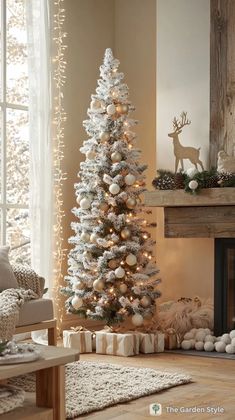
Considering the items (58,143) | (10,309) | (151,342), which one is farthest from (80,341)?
(58,143)

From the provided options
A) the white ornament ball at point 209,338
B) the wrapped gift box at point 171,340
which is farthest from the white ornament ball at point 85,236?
the white ornament ball at point 209,338

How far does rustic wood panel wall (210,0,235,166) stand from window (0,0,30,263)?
5.16 feet

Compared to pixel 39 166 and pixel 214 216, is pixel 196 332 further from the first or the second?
pixel 39 166

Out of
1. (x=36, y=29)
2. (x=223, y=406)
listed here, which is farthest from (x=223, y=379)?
(x=36, y=29)

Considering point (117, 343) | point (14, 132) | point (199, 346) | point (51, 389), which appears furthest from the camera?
point (14, 132)

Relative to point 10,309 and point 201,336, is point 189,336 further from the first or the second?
point 10,309

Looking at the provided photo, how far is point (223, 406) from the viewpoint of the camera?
14.4 feet

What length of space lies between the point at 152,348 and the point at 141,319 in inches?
9.9

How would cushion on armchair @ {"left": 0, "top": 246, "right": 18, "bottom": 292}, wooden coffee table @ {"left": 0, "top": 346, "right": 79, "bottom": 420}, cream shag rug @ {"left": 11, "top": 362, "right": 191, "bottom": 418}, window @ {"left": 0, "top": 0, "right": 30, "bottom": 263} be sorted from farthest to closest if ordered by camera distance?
window @ {"left": 0, "top": 0, "right": 30, "bottom": 263} < cushion on armchair @ {"left": 0, "top": 246, "right": 18, "bottom": 292} < cream shag rug @ {"left": 11, "top": 362, "right": 191, "bottom": 418} < wooden coffee table @ {"left": 0, "top": 346, "right": 79, "bottom": 420}

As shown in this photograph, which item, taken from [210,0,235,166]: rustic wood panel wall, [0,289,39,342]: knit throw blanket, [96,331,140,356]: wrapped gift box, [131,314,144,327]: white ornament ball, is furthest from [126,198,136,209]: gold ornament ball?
[0,289,39,342]: knit throw blanket

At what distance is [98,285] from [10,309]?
1.44 m

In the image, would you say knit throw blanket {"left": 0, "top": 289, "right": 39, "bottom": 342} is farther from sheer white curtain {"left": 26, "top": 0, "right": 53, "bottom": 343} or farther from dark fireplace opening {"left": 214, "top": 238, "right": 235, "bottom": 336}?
dark fireplace opening {"left": 214, "top": 238, "right": 235, "bottom": 336}

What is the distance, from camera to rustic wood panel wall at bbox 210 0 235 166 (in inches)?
261

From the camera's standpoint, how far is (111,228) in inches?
254
